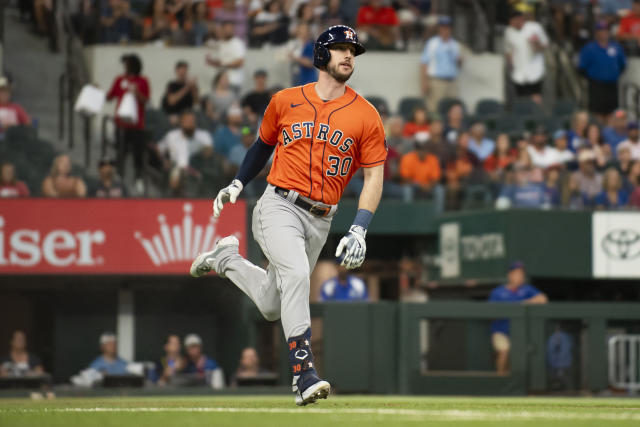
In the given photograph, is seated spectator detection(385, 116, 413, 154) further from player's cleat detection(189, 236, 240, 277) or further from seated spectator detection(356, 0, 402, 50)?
player's cleat detection(189, 236, 240, 277)

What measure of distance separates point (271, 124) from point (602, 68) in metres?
13.3

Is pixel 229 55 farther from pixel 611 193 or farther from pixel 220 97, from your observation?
pixel 611 193

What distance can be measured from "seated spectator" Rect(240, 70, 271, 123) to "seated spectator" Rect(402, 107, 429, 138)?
1960 mm

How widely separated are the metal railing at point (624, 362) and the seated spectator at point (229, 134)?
215 inches

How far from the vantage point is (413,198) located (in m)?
16.7

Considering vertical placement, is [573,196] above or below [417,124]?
below

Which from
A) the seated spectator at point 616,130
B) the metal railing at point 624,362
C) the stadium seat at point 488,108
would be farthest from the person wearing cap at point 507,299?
the stadium seat at point 488,108

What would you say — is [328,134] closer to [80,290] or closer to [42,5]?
[80,290]

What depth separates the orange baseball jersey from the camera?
24.8 ft

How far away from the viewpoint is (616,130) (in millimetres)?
18438

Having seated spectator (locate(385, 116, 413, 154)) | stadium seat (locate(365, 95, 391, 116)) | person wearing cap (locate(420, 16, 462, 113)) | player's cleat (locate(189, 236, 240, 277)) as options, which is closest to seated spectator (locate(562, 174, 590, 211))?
seated spectator (locate(385, 116, 413, 154))

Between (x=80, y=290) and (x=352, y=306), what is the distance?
460 cm

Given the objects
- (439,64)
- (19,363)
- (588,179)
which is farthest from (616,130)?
(19,363)

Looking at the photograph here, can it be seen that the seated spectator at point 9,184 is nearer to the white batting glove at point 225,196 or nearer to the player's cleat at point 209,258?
the player's cleat at point 209,258
